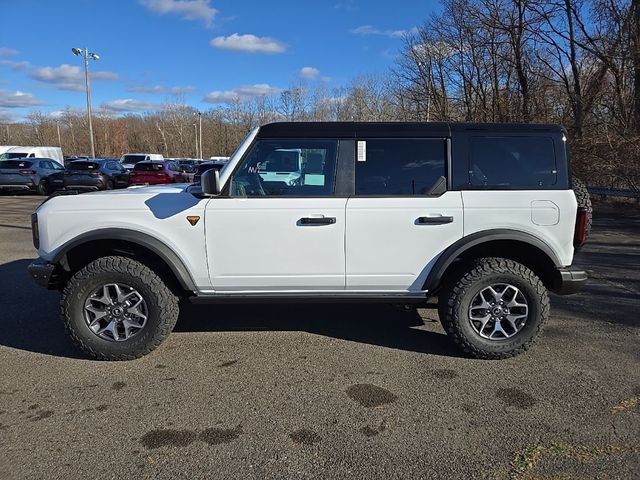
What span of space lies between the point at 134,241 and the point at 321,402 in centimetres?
194

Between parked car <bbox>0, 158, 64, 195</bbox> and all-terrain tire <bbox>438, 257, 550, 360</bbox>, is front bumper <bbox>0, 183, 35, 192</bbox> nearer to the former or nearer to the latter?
parked car <bbox>0, 158, 64, 195</bbox>

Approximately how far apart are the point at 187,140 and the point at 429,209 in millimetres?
89449

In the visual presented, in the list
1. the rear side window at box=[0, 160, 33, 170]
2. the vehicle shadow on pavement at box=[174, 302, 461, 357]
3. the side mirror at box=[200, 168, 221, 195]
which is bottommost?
the vehicle shadow on pavement at box=[174, 302, 461, 357]

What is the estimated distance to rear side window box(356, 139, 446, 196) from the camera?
396 cm

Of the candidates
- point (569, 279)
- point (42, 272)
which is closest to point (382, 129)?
point (569, 279)

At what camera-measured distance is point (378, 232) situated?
3889 millimetres

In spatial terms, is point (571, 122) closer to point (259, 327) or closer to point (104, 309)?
point (259, 327)

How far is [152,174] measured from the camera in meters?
19.9

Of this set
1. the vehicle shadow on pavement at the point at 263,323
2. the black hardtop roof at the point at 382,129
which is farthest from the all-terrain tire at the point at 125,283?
the black hardtop roof at the point at 382,129

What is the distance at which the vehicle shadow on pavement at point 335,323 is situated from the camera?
4.40 m

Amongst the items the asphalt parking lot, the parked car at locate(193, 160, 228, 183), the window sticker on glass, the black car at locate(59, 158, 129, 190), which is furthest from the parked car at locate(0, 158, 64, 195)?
the window sticker on glass

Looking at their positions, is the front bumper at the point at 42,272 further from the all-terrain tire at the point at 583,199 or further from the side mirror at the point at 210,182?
the all-terrain tire at the point at 583,199

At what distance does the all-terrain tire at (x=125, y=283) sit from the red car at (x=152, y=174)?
1633 cm

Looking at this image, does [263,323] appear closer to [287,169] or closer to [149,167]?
[287,169]
